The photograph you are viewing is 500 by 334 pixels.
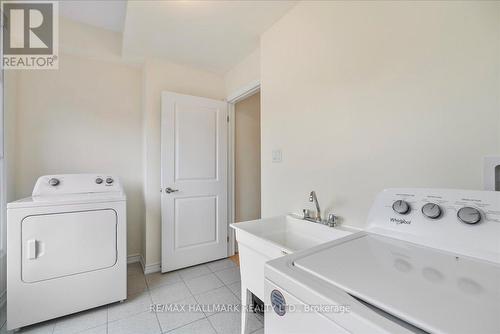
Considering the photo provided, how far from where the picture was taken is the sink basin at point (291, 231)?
4.26 ft

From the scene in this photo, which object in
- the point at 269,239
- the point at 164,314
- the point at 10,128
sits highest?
the point at 10,128

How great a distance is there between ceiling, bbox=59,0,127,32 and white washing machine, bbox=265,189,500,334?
8.60ft

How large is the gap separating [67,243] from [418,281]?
2.16m

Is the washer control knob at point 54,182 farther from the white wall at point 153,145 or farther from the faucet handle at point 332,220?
the faucet handle at point 332,220

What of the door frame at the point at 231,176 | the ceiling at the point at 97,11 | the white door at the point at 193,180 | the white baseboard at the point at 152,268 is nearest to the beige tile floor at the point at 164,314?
the white baseboard at the point at 152,268

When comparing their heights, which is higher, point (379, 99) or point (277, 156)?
point (379, 99)

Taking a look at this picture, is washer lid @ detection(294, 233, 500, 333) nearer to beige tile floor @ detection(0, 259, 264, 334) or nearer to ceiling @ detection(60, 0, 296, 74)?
beige tile floor @ detection(0, 259, 264, 334)

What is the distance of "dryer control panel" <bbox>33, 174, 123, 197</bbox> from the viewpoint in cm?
182

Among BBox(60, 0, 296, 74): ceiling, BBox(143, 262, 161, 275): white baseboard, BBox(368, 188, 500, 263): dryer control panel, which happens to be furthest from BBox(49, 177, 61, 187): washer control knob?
BBox(368, 188, 500, 263): dryer control panel

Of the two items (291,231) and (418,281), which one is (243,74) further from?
(418,281)

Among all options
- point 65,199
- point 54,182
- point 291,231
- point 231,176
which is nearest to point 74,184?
point 54,182

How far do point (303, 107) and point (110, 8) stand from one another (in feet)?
6.90

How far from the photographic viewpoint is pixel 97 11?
2.11m

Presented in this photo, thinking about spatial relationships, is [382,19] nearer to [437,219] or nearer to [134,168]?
[437,219]
